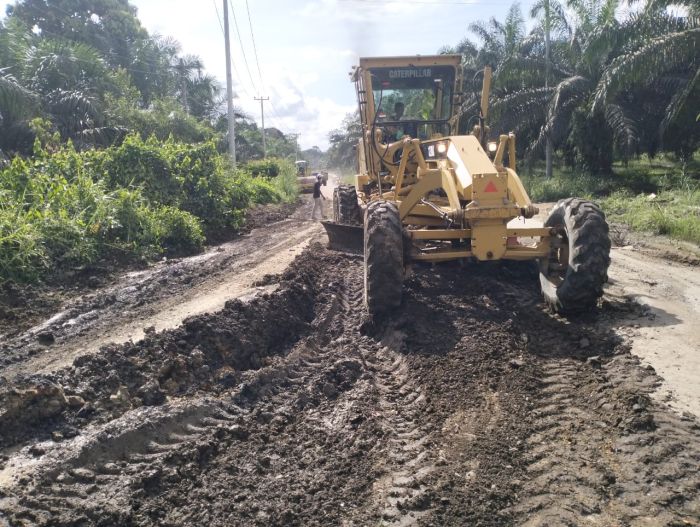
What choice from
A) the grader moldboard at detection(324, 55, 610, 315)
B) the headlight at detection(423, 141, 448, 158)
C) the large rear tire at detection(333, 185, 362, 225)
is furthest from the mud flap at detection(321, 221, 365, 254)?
the headlight at detection(423, 141, 448, 158)

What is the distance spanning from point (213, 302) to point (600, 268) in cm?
468

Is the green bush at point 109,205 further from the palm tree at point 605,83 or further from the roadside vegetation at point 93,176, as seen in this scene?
the palm tree at point 605,83

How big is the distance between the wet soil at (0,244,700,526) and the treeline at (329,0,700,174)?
13247 millimetres

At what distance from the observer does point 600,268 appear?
6352mm

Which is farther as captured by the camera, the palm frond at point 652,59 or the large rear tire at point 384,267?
the palm frond at point 652,59

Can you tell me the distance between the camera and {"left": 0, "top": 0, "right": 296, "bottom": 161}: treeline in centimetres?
1958

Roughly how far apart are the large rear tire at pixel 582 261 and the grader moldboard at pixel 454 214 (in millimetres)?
11

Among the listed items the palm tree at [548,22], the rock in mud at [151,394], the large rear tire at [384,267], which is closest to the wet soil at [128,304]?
the rock in mud at [151,394]

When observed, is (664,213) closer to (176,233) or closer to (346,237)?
(346,237)

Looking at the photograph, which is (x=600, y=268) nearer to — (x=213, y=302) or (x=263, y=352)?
(x=263, y=352)

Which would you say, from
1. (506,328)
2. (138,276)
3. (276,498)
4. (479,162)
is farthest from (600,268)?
(138,276)

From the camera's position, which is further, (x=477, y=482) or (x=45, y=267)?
(x=45, y=267)

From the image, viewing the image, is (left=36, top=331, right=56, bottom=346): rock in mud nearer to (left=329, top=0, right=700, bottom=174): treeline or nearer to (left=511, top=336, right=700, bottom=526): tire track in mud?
(left=511, top=336, right=700, bottom=526): tire track in mud

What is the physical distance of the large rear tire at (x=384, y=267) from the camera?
6645 millimetres
